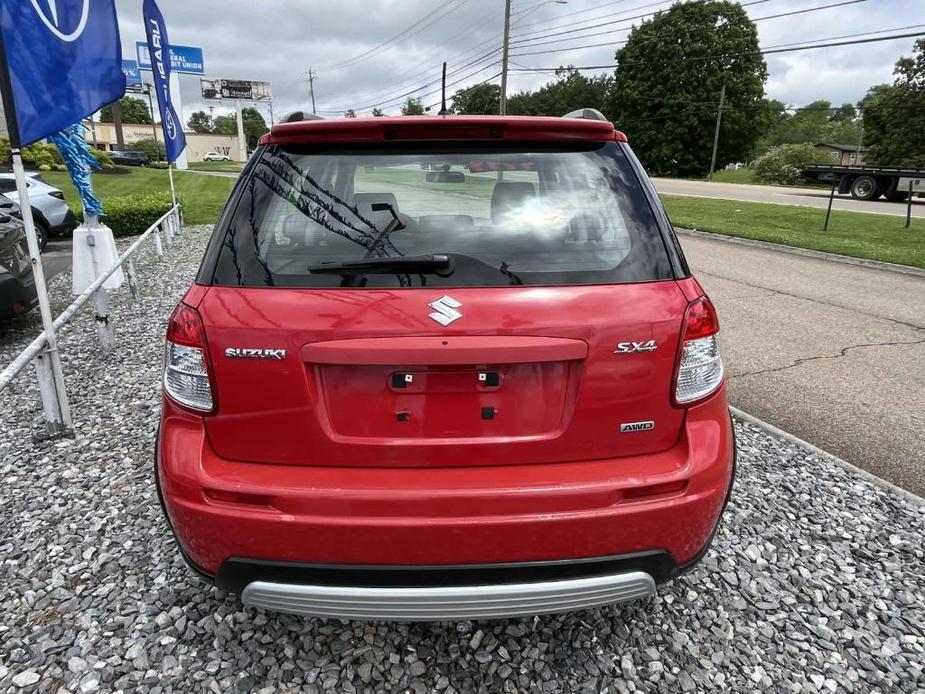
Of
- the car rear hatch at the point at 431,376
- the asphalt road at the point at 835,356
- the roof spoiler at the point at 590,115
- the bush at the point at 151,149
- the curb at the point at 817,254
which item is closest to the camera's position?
the car rear hatch at the point at 431,376

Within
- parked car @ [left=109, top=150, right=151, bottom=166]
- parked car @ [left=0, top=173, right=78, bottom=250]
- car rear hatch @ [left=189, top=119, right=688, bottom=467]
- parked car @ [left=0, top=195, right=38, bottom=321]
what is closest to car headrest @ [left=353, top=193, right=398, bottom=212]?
car rear hatch @ [left=189, top=119, right=688, bottom=467]

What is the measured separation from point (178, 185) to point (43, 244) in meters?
19.2

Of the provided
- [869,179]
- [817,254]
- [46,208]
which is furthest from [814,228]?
[46,208]

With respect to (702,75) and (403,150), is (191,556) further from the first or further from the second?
(702,75)

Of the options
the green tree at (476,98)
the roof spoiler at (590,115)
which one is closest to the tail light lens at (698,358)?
the roof spoiler at (590,115)

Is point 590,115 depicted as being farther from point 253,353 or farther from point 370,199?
point 253,353

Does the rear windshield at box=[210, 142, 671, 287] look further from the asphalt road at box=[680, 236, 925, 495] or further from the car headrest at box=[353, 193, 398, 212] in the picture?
the asphalt road at box=[680, 236, 925, 495]

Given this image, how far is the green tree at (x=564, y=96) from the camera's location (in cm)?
8944

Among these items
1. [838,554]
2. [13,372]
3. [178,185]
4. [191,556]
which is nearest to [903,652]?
[838,554]

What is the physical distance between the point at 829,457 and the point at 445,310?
119 inches

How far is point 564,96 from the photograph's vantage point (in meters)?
91.4

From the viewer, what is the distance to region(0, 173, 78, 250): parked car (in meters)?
12.3

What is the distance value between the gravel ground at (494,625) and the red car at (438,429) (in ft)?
1.70

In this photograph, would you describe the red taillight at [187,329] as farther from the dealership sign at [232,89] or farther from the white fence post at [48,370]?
the dealership sign at [232,89]
